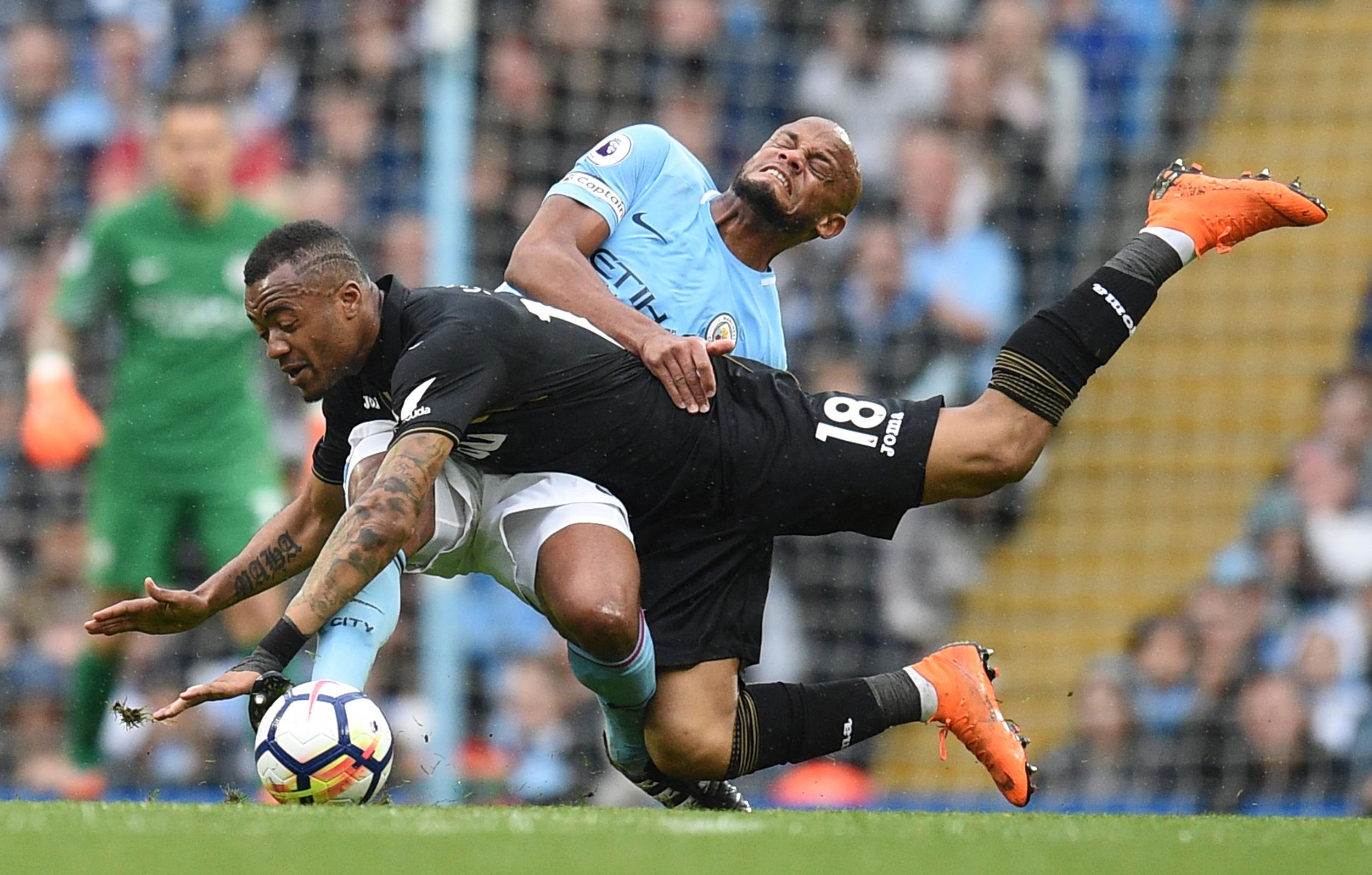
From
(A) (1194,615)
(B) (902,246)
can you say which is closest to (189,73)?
(B) (902,246)

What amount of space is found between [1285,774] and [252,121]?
5.03 metres

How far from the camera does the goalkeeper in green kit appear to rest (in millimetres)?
7098

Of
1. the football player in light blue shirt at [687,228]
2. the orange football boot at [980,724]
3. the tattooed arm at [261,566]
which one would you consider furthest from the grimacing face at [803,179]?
the tattooed arm at [261,566]

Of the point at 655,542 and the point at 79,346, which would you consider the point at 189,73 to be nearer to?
the point at 79,346

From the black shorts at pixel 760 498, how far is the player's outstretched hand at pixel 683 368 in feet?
0.33

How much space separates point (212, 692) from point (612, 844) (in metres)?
1.04

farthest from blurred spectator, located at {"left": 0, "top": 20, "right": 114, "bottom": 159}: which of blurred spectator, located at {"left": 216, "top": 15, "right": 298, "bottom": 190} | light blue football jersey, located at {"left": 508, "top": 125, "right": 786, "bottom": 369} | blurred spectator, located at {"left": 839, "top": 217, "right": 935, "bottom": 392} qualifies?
light blue football jersey, located at {"left": 508, "top": 125, "right": 786, "bottom": 369}

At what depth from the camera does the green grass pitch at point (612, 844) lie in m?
2.88

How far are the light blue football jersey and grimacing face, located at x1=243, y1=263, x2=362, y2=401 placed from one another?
2.99 feet

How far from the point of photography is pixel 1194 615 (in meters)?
8.01

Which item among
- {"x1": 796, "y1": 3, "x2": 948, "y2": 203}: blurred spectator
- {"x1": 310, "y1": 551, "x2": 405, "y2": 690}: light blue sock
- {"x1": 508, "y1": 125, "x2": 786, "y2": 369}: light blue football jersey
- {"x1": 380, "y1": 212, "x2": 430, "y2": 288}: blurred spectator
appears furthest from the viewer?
{"x1": 796, "y1": 3, "x2": 948, "y2": 203}: blurred spectator

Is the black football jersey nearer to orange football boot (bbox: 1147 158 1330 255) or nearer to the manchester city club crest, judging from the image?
the manchester city club crest

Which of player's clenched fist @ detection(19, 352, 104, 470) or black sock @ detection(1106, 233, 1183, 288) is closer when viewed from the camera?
black sock @ detection(1106, 233, 1183, 288)

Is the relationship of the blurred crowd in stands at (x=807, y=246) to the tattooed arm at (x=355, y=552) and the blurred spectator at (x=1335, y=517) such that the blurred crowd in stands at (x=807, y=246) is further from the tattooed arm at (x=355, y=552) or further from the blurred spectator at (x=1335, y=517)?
the tattooed arm at (x=355, y=552)
